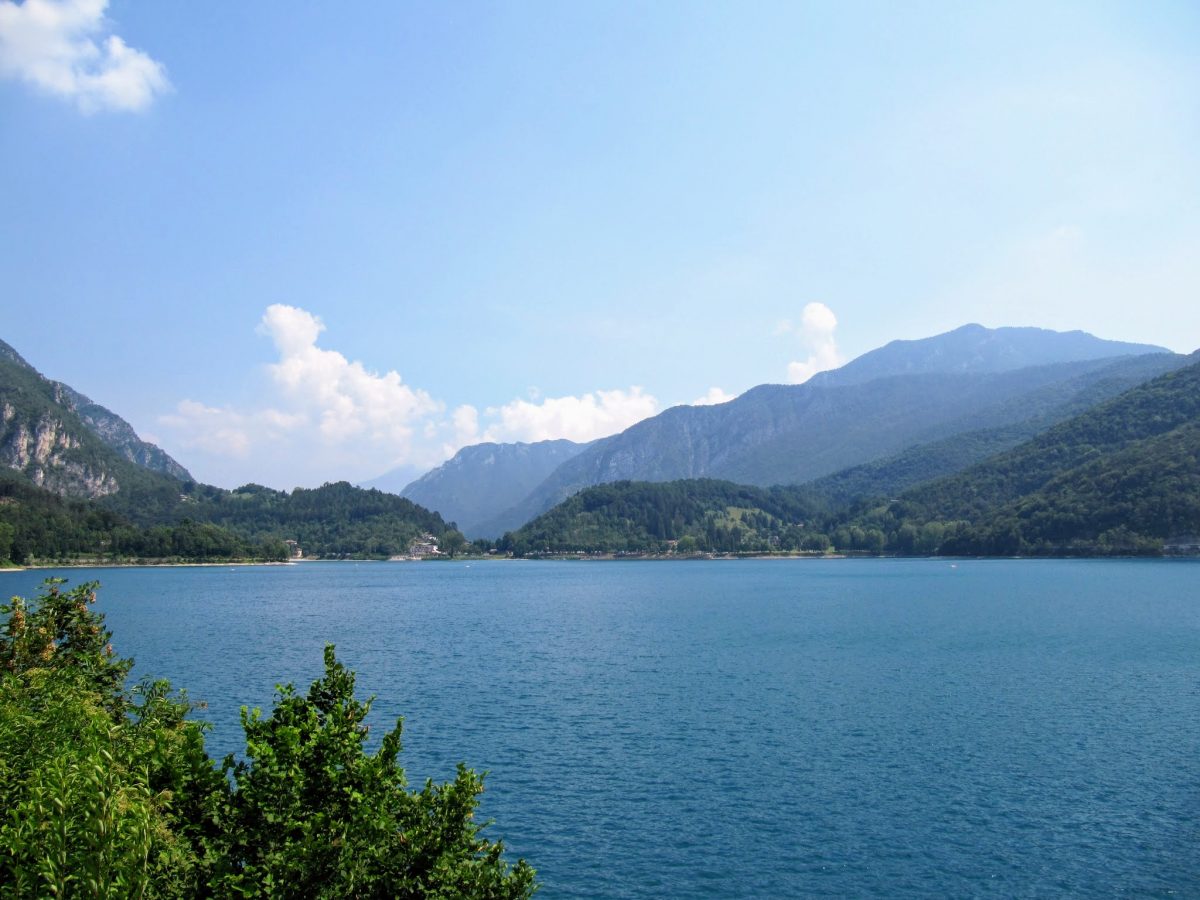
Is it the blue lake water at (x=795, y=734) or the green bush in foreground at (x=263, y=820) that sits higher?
the green bush in foreground at (x=263, y=820)

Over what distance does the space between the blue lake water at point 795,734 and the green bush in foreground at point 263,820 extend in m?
13.6

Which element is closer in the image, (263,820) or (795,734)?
(263,820)

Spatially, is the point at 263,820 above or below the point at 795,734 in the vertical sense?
above

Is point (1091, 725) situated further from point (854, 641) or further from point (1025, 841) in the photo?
point (854, 641)

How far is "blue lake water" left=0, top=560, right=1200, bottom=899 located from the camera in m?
28.3

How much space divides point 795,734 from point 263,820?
35.9 metres

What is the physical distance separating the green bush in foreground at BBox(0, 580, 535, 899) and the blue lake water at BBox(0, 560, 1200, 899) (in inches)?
537

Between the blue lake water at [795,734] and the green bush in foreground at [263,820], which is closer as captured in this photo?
the green bush in foreground at [263,820]

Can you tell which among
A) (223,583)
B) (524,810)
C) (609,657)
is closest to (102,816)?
(524,810)

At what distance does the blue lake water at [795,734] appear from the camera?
93.0 feet

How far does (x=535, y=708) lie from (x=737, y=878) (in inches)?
1010

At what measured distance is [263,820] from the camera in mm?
13836

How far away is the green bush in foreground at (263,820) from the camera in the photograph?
36.1 feet

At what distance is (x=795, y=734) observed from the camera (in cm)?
4438
